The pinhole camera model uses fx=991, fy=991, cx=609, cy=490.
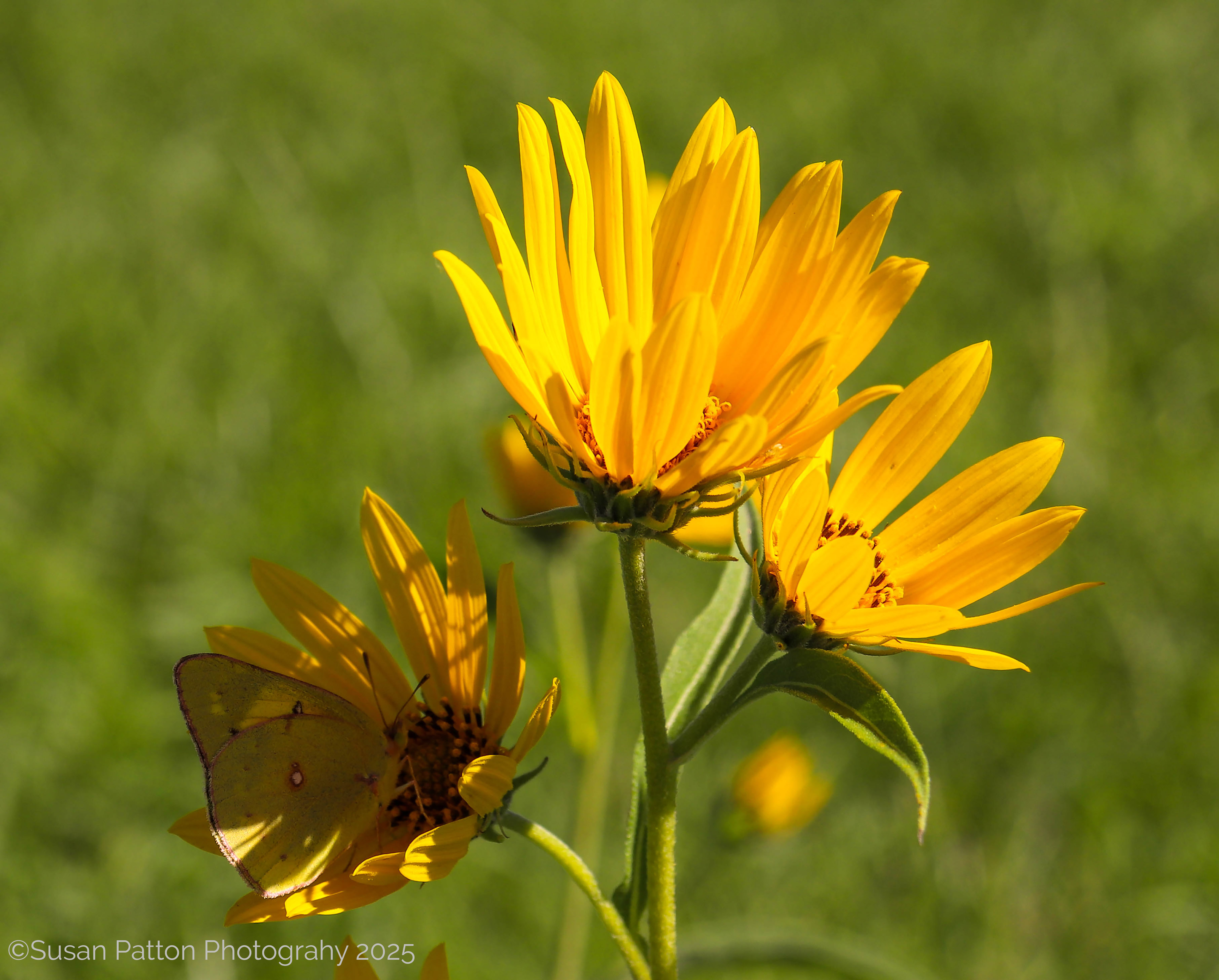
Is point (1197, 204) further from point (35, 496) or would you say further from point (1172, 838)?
point (35, 496)

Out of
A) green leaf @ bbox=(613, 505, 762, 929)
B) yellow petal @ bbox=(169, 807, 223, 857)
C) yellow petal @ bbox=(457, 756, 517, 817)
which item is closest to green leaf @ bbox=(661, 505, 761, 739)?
green leaf @ bbox=(613, 505, 762, 929)

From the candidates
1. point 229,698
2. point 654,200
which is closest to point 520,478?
point 654,200

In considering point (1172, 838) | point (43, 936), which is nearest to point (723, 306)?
point (43, 936)

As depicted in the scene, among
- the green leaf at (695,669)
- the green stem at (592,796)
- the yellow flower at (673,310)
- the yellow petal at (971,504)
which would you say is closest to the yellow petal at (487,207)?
the yellow flower at (673,310)

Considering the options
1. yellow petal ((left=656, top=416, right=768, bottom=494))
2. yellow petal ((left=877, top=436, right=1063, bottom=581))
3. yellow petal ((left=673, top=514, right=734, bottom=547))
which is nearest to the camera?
yellow petal ((left=656, top=416, right=768, bottom=494))

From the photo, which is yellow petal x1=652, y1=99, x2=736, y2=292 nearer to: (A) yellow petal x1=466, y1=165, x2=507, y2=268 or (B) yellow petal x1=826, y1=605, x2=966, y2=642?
(A) yellow petal x1=466, y1=165, x2=507, y2=268
